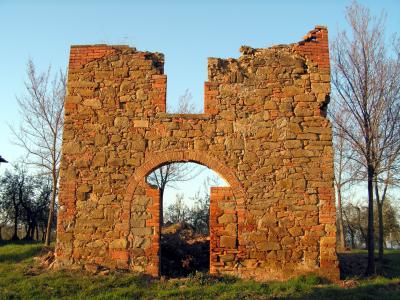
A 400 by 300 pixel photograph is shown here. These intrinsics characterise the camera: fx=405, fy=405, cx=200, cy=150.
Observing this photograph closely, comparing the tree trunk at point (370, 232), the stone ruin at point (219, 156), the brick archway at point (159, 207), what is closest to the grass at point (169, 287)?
the stone ruin at point (219, 156)

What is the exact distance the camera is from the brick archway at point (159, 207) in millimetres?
8766

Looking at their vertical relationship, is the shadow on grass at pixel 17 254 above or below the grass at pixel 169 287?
above

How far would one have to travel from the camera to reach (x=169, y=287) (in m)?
8.08

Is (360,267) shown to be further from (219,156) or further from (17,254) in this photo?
(17,254)

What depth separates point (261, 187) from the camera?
357 inches

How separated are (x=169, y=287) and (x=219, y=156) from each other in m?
2.99

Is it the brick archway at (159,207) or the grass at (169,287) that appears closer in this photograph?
the grass at (169,287)

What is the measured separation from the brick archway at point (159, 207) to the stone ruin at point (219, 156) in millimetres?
22

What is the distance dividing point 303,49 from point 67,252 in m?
7.22

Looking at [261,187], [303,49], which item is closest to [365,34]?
[303,49]

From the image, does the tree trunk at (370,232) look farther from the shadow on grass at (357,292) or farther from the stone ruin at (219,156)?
the stone ruin at (219,156)

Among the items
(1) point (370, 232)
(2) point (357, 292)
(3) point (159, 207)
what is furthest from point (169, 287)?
(1) point (370, 232)

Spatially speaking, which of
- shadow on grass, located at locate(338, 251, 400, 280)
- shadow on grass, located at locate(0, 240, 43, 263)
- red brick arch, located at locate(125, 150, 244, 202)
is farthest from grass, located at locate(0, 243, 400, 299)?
red brick arch, located at locate(125, 150, 244, 202)

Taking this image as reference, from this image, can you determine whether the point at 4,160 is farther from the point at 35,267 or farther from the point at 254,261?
the point at 254,261
